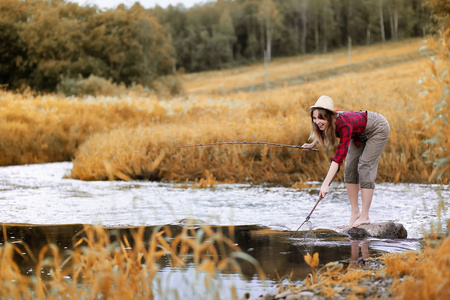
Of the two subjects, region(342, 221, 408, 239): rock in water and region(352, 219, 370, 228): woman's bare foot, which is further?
region(352, 219, 370, 228): woman's bare foot

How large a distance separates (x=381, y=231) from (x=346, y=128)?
1.22 meters

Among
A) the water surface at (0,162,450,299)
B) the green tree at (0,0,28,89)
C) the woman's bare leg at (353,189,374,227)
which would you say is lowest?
the water surface at (0,162,450,299)

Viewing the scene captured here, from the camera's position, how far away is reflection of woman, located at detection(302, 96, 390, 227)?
6.23 metres

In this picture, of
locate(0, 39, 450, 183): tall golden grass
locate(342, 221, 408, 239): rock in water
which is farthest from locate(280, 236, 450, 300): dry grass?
locate(0, 39, 450, 183): tall golden grass

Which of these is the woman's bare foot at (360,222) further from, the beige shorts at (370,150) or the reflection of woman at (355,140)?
the beige shorts at (370,150)

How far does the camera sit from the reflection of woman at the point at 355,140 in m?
6.23

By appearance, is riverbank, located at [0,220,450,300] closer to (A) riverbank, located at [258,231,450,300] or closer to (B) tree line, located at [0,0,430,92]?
(A) riverbank, located at [258,231,450,300]

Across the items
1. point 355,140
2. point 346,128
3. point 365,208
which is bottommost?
point 365,208

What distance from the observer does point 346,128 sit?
638cm

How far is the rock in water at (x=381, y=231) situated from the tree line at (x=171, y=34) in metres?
19.1

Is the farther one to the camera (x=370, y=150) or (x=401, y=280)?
(x=370, y=150)

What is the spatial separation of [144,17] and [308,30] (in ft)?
197

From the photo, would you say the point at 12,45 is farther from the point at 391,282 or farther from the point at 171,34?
the point at 171,34

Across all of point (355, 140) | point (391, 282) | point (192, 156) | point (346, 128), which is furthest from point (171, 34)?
point (391, 282)
